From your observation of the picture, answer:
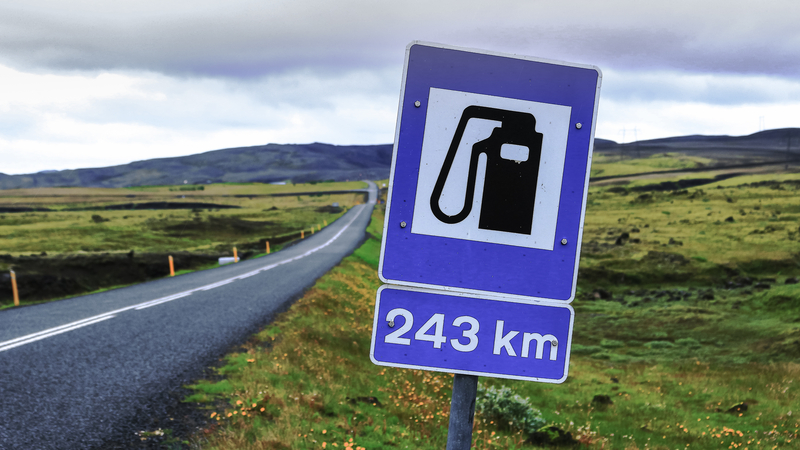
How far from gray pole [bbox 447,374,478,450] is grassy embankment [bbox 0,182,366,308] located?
62.0ft

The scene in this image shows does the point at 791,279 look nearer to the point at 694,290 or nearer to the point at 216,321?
the point at 694,290

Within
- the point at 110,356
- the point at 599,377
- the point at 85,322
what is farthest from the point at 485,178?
the point at 599,377

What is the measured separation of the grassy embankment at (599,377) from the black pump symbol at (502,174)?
3.26m

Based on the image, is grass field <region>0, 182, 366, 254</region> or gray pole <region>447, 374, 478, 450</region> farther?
grass field <region>0, 182, 366, 254</region>

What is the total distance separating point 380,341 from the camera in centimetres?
187

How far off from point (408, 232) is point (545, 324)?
63 cm

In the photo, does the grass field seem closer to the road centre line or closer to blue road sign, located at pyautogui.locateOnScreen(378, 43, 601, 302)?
the road centre line

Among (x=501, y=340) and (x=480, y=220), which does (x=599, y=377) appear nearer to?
(x=501, y=340)

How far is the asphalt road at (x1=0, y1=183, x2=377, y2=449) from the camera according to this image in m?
4.78

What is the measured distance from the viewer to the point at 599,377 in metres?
11.9

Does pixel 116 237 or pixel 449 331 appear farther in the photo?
pixel 116 237

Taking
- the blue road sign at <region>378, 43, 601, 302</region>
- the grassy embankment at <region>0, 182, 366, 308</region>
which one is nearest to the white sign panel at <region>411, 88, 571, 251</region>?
the blue road sign at <region>378, 43, 601, 302</region>

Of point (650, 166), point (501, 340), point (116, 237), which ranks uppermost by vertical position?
point (650, 166)

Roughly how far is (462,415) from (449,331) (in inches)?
11.6
